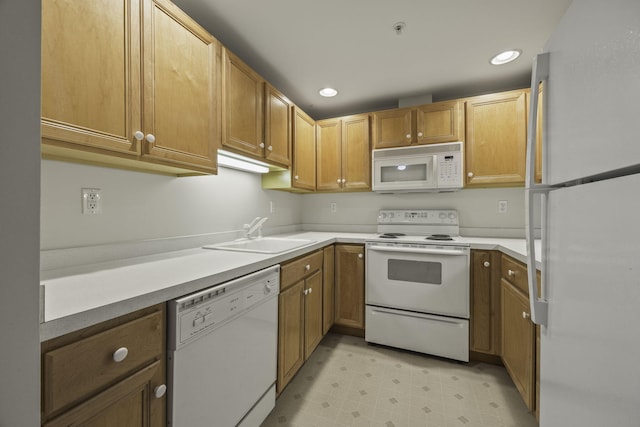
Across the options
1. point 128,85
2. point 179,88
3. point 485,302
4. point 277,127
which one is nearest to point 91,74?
point 128,85

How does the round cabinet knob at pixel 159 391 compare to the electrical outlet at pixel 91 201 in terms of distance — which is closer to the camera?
the round cabinet knob at pixel 159 391

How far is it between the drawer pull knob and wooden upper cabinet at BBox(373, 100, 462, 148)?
7.99 feet

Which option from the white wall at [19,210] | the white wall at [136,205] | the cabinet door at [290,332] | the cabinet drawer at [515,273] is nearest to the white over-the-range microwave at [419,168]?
the cabinet drawer at [515,273]

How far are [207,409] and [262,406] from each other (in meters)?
0.47

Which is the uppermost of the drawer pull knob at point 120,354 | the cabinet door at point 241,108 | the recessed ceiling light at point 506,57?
the recessed ceiling light at point 506,57

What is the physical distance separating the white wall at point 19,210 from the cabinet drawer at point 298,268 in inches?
48.0

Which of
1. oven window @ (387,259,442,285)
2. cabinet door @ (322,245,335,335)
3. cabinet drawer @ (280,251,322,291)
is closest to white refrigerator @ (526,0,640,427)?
cabinet drawer @ (280,251,322,291)

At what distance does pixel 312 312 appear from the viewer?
1973mm

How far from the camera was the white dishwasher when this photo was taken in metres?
0.90

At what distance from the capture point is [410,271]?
2176 millimetres

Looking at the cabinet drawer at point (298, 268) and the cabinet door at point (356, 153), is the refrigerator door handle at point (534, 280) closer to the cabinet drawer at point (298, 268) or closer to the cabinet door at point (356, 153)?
the cabinet drawer at point (298, 268)

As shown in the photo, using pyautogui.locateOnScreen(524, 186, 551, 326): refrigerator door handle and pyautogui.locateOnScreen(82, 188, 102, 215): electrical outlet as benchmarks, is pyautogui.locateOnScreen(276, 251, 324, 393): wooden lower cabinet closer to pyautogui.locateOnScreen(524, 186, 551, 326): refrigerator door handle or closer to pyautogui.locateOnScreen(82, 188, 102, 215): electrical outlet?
pyautogui.locateOnScreen(82, 188, 102, 215): electrical outlet

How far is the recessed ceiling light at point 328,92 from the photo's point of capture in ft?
8.18

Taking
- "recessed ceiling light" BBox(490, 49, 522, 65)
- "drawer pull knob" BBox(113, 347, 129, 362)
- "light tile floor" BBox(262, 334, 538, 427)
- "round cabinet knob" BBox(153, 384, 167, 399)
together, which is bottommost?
"light tile floor" BBox(262, 334, 538, 427)
